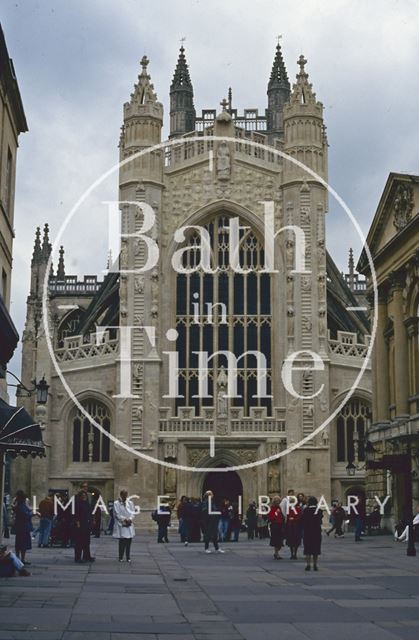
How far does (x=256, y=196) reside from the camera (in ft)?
145

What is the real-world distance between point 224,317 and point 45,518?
65.2ft

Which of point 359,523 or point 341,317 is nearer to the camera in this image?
point 359,523

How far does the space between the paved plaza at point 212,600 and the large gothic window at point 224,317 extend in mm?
20717

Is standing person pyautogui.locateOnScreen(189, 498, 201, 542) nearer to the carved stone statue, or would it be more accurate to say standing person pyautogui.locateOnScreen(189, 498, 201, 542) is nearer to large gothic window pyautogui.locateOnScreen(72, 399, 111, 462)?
the carved stone statue

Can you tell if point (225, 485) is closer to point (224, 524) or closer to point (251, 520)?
point (251, 520)

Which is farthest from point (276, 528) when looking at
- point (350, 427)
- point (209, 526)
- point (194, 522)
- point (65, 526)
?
point (350, 427)

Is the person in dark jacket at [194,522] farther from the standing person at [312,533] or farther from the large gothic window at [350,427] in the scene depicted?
the large gothic window at [350,427]

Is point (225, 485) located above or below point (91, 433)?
below

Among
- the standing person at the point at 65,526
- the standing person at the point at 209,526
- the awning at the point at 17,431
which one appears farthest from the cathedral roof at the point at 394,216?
the awning at the point at 17,431

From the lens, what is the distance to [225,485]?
141 ft

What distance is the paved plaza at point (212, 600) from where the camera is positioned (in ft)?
34.5

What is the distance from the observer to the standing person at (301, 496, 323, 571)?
62.3 ft

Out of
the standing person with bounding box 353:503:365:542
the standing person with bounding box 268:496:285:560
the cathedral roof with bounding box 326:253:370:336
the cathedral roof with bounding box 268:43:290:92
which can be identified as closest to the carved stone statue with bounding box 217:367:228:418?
the cathedral roof with bounding box 326:253:370:336

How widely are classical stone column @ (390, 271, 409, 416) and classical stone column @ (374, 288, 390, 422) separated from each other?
159 cm
